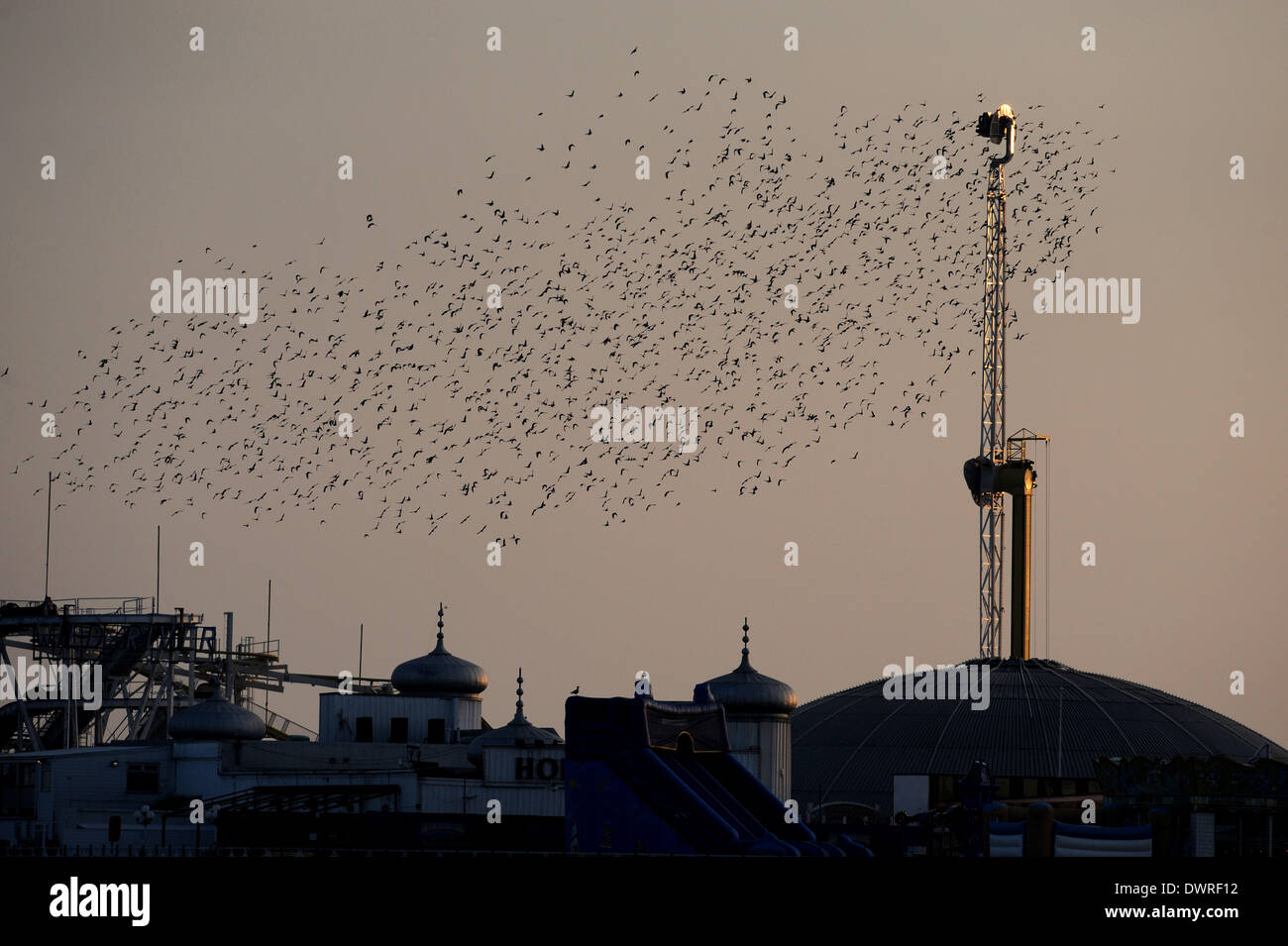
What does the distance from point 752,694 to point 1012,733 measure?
2108 centimetres

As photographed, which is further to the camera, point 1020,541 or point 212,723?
point 1020,541

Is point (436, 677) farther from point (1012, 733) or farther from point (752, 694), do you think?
point (1012, 733)

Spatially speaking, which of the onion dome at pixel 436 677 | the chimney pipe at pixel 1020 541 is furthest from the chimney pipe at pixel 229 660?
the chimney pipe at pixel 1020 541

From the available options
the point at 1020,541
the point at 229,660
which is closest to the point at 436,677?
the point at 229,660

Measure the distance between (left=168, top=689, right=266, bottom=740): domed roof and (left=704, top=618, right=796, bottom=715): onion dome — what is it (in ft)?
72.7

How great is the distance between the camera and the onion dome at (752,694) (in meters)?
109

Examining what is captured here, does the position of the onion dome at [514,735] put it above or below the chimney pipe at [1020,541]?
below

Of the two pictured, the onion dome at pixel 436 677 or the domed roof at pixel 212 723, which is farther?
the onion dome at pixel 436 677

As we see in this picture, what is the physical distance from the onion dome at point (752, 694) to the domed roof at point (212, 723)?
22.2 metres

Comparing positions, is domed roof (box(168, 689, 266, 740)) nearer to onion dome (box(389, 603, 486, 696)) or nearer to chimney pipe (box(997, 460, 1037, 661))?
onion dome (box(389, 603, 486, 696))

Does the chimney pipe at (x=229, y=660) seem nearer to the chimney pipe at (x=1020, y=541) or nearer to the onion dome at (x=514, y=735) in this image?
the onion dome at (x=514, y=735)

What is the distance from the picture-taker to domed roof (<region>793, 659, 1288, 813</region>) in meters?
121

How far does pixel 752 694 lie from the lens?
109 metres
